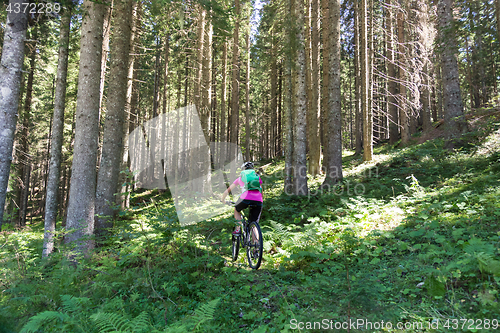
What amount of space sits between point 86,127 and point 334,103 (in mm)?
8745

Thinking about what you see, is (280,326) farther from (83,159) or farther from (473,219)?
(83,159)

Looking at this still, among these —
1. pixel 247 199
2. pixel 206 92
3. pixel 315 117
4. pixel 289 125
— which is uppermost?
pixel 206 92

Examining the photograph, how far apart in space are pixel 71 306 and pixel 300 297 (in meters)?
3.02

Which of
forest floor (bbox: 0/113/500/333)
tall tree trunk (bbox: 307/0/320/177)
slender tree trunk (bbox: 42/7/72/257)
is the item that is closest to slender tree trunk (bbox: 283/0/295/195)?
forest floor (bbox: 0/113/500/333)

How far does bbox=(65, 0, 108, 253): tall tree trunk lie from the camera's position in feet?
21.4

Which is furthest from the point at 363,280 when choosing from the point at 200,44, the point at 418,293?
the point at 200,44

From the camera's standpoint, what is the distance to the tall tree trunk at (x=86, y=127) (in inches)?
256

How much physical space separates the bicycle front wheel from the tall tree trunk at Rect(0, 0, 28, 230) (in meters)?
5.61

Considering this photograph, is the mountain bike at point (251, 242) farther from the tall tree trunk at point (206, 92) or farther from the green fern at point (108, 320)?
the tall tree trunk at point (206, 92)

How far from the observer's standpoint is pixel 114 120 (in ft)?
26.9

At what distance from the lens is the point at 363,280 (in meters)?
3.60

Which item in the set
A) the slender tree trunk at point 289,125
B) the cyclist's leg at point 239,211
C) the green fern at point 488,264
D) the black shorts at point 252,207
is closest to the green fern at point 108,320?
the cyclist's leg at point 239,211

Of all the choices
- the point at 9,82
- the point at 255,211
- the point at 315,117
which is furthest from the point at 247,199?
the point at 315,117

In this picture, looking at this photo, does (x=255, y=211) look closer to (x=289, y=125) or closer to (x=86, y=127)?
(x=86, y=127)
